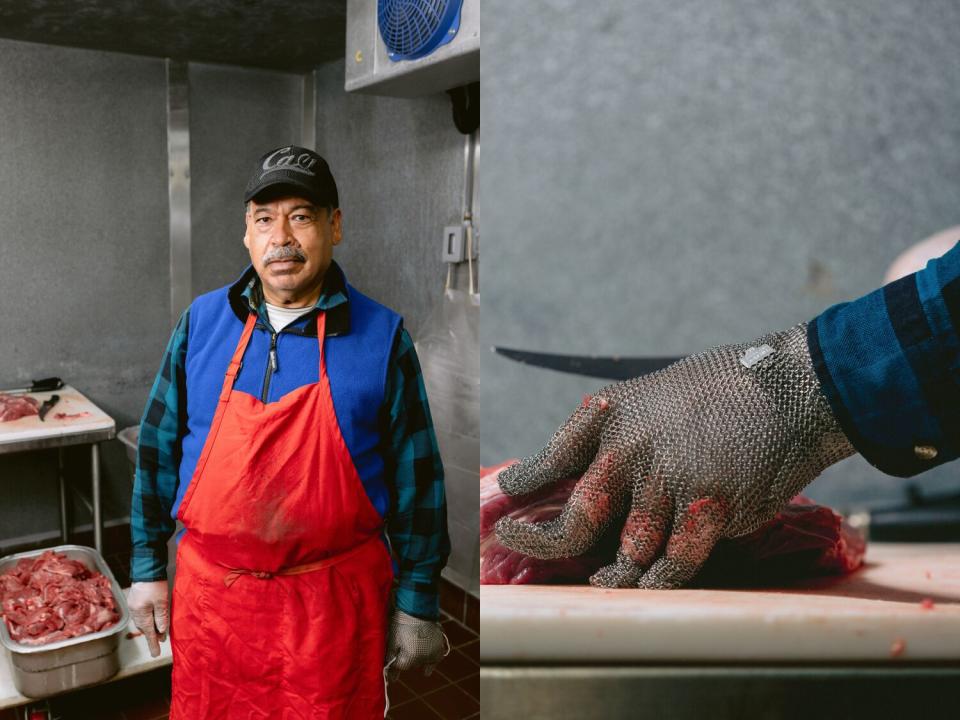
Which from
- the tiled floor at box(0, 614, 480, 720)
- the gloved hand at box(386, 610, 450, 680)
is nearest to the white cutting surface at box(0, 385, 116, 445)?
the tiled floor at box(0, 614, 480, 720)

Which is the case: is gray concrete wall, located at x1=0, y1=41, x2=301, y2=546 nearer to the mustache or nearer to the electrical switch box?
the electrical switch box

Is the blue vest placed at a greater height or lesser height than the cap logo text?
lesser

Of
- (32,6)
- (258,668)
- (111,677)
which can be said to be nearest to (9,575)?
(111,677)

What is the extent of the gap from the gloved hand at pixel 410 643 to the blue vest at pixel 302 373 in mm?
291

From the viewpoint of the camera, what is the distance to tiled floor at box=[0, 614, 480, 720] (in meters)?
2.54

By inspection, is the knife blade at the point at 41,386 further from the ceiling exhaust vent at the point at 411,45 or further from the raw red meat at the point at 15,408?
the ceiling exhaust vent at the point at 411,45

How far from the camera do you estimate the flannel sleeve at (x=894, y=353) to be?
3.11 ft

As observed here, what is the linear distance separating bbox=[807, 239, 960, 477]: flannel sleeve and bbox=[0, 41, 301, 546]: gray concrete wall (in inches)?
161

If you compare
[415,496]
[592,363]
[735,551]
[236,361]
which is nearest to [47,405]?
[236,361]

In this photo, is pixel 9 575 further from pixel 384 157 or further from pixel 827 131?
pixel 827 131

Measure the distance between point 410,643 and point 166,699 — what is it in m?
1.28

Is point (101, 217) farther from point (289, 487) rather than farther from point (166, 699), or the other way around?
point (289, 487)

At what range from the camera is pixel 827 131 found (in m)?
→ 0.97

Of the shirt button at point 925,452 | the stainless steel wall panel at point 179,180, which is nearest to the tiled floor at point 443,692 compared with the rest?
the shirt button at point 925,452
